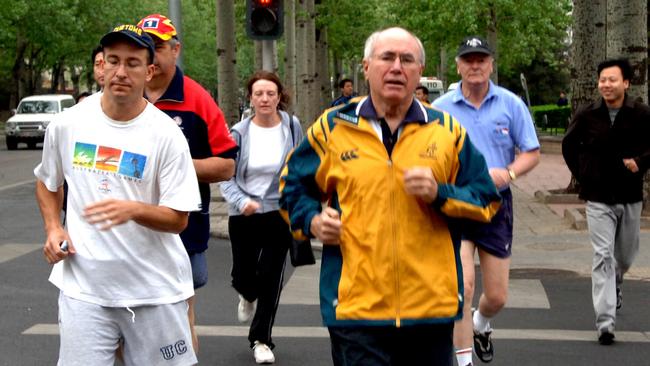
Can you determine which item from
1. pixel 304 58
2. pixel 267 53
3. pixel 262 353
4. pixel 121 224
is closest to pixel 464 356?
pixel 262 353

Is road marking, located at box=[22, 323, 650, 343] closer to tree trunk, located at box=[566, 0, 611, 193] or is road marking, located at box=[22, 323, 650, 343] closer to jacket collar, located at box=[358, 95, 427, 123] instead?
jacket collar, located at box=[358, 95, 427, 123]

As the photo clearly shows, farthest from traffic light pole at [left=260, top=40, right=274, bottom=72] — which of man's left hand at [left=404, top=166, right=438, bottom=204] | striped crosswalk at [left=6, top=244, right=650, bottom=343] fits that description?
man's left hand at [left=404, top=166, right=438, bottom=204]

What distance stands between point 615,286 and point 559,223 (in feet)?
23.7

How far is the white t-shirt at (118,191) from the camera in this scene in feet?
15.3

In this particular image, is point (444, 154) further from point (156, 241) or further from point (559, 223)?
point (559, 223)

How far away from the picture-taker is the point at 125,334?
477cm

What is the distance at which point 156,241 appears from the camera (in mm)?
4754

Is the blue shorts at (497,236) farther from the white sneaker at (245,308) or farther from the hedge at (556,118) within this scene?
the hedge at (556,118)

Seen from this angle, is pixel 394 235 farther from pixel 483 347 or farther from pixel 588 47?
pixel 588 47

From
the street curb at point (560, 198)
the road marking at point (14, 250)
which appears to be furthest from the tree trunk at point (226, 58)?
the road marking at point (14, 250)

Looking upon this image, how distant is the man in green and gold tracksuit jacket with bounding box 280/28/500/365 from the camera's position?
4.33m

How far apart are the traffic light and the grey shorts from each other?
977cm

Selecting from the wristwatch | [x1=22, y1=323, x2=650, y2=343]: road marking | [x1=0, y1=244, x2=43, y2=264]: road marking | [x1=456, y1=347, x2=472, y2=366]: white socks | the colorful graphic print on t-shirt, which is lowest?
[x1=22, y1=323, x2=650, y2=343]: road marking

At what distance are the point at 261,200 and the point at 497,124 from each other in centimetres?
183
